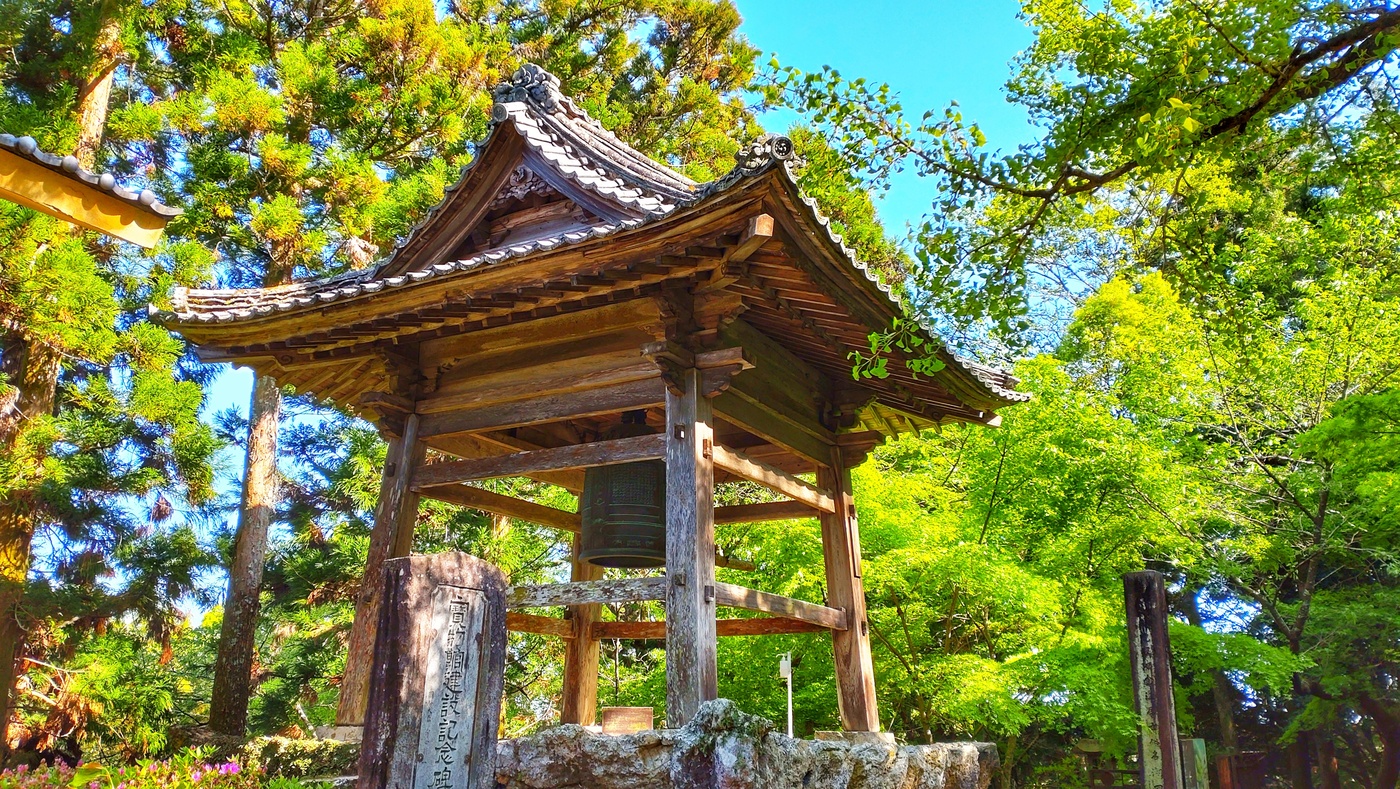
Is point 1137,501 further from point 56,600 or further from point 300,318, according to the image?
point 56,600

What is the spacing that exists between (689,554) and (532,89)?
418 centimetres

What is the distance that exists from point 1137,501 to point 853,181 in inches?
266

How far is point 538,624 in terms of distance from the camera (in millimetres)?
6816

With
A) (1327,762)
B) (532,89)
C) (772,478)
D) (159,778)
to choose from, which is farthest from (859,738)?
(1327,762)

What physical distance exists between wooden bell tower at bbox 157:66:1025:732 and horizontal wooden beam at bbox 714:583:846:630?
0.02 meters

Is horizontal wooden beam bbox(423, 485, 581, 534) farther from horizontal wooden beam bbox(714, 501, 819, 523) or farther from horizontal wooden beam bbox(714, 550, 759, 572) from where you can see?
horizontal wooden beam bbox(714, 550, 759, 572)

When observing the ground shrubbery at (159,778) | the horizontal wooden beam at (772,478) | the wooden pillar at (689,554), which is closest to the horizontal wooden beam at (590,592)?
the wooden pillar at (689,554)

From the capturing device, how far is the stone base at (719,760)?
3.31m

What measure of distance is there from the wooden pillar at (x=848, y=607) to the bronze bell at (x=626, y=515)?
139cm

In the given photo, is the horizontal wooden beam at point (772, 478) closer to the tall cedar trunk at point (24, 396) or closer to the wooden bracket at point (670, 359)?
the wooden bracket at point (670, 359)

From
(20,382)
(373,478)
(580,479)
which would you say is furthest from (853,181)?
(20,382)

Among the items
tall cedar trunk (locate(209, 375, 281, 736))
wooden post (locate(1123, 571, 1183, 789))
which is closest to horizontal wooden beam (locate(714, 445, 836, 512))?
wooden post (locate(1123, 571, 1183, 789))

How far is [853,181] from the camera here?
5234mm

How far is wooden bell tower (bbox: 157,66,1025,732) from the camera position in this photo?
4.99 m
